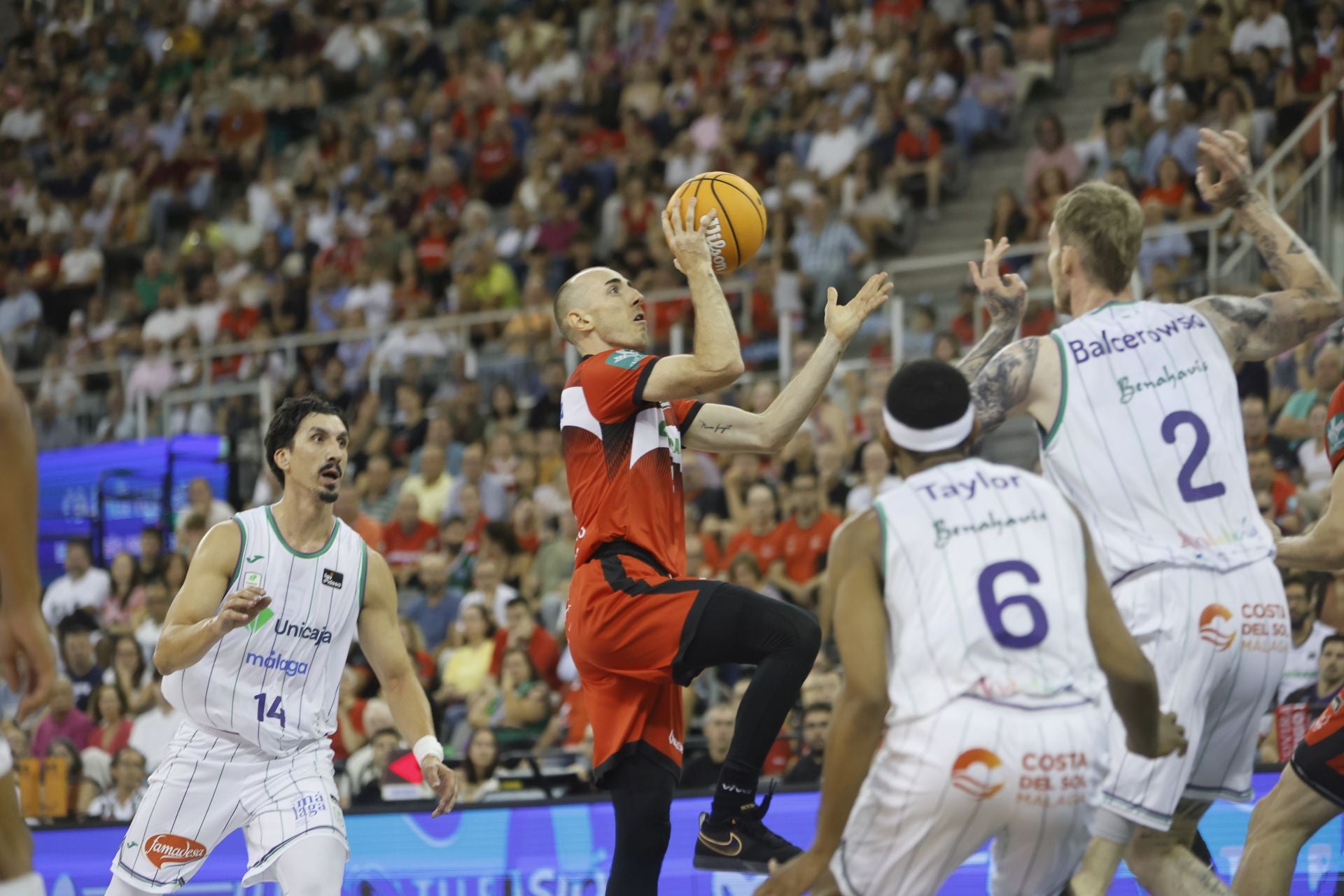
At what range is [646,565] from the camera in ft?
20.5

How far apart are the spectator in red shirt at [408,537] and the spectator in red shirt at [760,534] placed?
3529 mm

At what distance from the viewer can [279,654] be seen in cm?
682

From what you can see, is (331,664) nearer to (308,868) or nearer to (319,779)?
(319,779)

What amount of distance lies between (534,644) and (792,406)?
660cm

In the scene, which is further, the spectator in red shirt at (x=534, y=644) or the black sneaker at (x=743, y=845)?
the spectator in red shirt at (x=534, y=644)

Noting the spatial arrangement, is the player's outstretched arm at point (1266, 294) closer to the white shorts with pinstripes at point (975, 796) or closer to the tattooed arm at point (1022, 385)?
the tattooed arm at point (1022, 385)

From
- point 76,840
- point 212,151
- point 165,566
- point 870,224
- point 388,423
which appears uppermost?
point 212,151

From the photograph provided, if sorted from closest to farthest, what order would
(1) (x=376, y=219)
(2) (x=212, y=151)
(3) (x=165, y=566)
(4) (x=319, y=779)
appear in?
(4) (x=319, y=779) < (3) (x=165, y=566) < (1) (x=376, y=219) < (2) (x=212, y=151)

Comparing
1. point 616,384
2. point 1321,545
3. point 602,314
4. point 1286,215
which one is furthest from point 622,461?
point 1286,215

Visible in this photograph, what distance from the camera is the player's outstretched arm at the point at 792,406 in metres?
6.38

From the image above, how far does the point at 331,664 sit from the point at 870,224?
10.4 meters

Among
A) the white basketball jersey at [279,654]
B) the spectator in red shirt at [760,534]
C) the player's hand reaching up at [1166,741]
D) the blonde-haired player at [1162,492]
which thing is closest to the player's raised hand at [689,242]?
the blonde-haired player at [1162,492]

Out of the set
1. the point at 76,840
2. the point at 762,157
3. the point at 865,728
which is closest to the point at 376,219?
the point at 762,157

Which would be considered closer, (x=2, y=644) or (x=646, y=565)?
(x=2, y=644)
